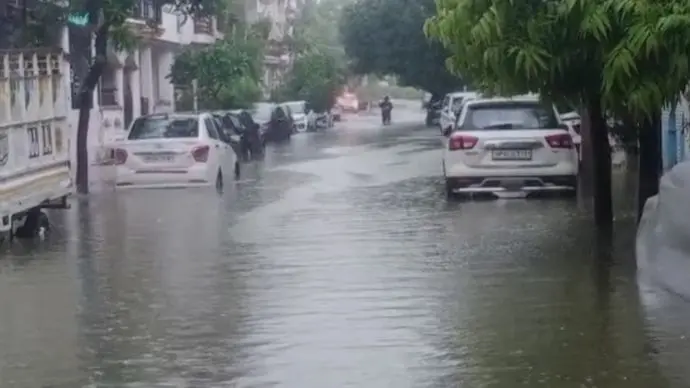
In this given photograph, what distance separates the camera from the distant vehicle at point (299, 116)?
201 feet

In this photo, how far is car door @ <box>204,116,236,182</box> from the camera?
2468cm

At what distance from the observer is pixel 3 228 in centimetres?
1508

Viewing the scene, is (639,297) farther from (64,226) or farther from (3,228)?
(64,226)

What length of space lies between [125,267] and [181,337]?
4181mm

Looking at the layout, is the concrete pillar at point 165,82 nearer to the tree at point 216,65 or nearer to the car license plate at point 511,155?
the tree at point 216,65

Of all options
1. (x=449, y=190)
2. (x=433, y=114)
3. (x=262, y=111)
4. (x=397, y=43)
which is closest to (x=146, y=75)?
(x=262, y=111)

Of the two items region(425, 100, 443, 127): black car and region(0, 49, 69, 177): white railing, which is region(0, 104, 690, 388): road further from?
region(425, 100, 443, 127): black car

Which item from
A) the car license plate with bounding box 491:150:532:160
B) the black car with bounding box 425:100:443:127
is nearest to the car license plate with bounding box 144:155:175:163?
the car license plate with bounding box 491:150:532:160

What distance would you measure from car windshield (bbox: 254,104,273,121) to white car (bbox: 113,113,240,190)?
2428 centimetres

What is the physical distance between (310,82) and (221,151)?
1847 inches

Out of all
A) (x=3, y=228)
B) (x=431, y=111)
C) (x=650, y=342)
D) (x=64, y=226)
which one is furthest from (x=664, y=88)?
(x=431, y=111)

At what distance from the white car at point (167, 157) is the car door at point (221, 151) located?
0.12m

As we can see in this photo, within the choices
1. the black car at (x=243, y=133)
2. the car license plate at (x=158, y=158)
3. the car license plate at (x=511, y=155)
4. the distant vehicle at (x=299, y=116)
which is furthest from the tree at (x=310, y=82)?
the car license plate at (x=511, y=155)

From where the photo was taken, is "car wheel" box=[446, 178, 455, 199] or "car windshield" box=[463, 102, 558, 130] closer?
"car windshield" box=[463, 102, 558, 130]
